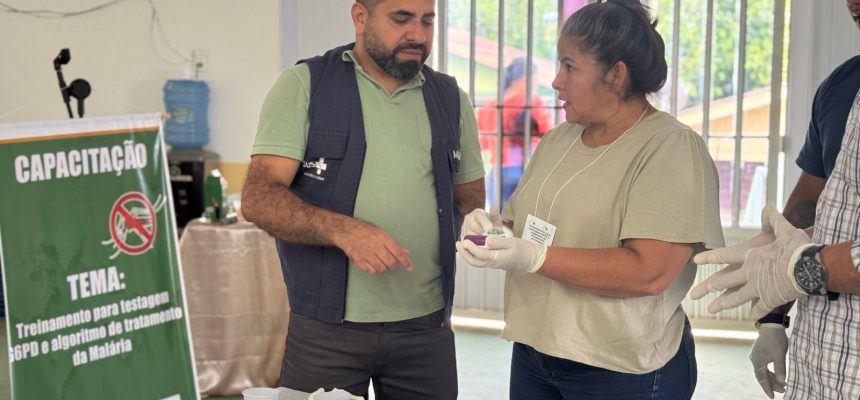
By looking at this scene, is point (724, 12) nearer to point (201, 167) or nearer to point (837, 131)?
point (201, 167)

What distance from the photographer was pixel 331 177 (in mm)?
2070

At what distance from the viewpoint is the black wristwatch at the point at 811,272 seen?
141 centimetres

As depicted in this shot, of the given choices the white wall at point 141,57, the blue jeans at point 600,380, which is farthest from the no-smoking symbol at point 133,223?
the white wall at point 141,57

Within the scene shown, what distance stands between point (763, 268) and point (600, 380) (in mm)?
426

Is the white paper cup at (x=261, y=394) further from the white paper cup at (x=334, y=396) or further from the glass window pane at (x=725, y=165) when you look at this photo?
the glass window pane at (x=725, y=165)

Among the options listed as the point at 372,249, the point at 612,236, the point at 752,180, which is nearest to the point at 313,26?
the point at 752,180

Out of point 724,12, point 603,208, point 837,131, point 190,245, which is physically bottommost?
point 190,245

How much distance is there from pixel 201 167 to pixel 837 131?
11.9ft

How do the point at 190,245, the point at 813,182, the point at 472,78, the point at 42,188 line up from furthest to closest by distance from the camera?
1. the point at 472,78
2. the point at 190,245
3. the point at 813,182
4. the point at 42,188

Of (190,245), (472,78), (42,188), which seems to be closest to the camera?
(42,188)

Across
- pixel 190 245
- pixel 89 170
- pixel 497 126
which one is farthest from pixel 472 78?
pixel 89 170

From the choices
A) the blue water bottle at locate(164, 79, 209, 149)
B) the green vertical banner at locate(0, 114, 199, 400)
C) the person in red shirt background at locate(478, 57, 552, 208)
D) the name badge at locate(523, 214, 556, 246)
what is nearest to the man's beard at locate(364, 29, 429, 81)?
the name badge at locate(523, 214, 556, 246)

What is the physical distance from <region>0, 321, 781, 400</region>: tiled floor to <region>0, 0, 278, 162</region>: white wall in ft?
4.76

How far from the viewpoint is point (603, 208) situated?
1.80 metres
